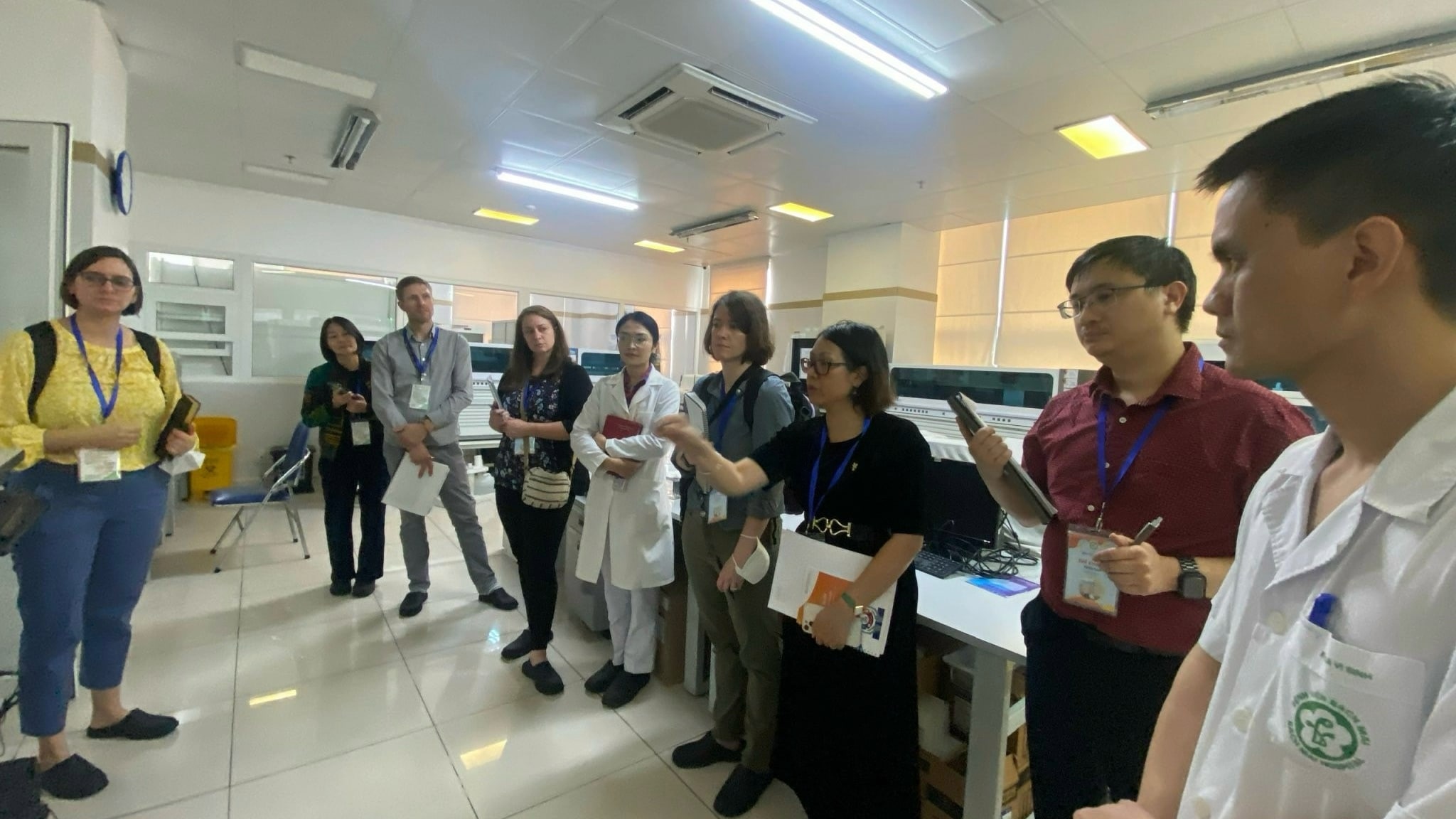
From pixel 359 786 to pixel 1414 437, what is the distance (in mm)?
2605

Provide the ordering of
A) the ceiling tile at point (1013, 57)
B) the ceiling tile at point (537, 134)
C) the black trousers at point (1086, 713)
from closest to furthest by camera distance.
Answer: the black trousers at point (1086, 713) → the ceiling tile at point (1013, 57) → the ceiling tile at point (537, 134)

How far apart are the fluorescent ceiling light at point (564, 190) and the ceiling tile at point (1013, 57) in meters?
3.52

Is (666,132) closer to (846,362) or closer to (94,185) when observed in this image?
(94,185)

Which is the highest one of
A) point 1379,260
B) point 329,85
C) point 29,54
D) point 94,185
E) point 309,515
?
point 329,85

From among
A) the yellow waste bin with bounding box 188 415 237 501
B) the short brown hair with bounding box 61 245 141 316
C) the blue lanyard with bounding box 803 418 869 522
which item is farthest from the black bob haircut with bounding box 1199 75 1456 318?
the yellow waste bin with bounding box 188 415 237 501

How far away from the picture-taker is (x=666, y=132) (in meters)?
3.97

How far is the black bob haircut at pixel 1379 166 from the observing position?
489mm

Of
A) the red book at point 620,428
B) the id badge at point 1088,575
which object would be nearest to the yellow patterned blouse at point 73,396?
the red book at point 620,428

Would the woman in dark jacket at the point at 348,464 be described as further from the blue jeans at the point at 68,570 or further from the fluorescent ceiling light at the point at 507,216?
the fluorescent ceiling light at the point at 507,216

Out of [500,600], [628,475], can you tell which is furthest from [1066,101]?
[500,600]

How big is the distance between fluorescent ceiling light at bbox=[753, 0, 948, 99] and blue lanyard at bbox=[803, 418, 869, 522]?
2160 millimetres

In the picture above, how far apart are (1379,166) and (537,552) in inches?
99.1

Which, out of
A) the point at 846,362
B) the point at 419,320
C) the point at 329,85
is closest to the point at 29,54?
the point at 329,85

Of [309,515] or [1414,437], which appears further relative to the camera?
[309,515]
